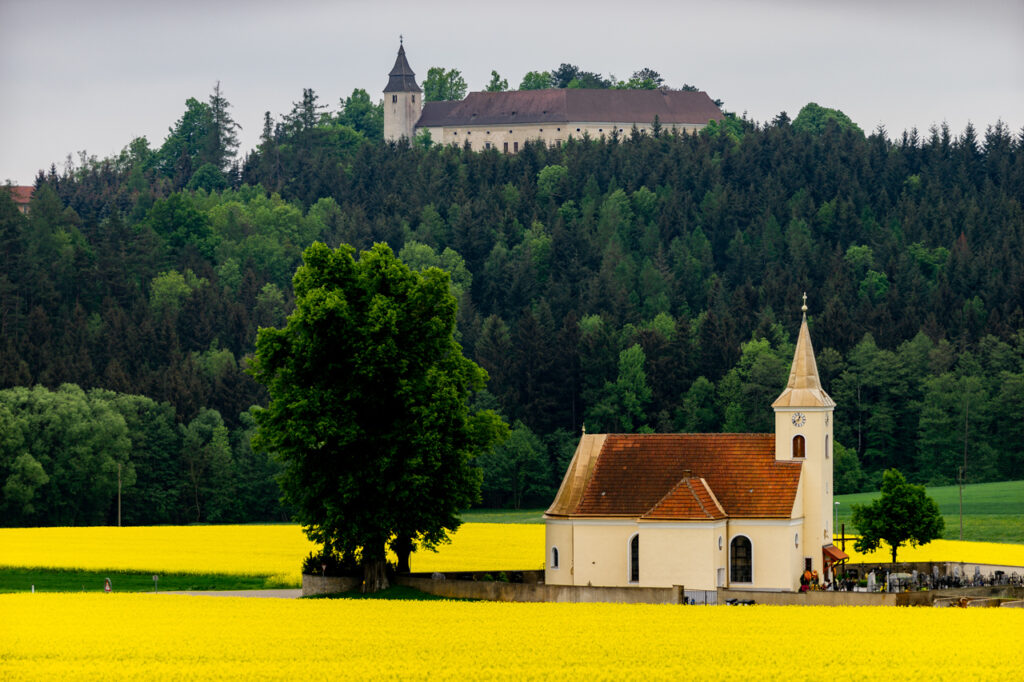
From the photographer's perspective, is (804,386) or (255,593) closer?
(255,593)

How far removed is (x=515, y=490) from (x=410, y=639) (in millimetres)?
104097

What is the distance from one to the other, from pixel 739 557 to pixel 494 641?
22213 millimetres

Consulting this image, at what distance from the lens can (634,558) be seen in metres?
77.4

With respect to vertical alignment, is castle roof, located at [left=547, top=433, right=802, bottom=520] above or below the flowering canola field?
above

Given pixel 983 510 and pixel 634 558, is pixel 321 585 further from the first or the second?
pixel 983 510

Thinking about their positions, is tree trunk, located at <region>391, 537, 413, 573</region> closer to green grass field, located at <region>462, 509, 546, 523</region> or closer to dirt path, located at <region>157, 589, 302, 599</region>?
dirt path, located at <region>157, 589, 302, 599</region>

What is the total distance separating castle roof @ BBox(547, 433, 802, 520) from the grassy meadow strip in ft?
33.0

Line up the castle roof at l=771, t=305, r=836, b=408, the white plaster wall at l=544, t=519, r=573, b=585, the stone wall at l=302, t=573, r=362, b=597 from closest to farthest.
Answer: the stone wall at l=302, t=573, r=362, b=597, the white plaster wall at l=544, t=519, r=573, b=585, the castle roof at l=771, t=305, r=836, b=408

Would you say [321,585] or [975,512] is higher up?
[321,585]

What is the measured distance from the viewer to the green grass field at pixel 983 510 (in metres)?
113

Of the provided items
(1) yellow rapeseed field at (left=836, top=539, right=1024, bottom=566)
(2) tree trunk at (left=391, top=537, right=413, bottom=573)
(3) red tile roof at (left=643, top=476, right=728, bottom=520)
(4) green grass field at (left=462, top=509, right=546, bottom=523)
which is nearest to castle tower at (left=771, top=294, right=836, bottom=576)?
(3) red tile roof at (left=643, top=476, right=728, bottom=520)

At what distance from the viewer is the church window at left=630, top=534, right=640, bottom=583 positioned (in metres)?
77.1

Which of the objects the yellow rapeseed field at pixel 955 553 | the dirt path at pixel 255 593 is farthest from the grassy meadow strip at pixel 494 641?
the yellow rapeseed field at pixel 955 553

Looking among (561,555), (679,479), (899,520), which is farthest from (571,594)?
(899,520)
